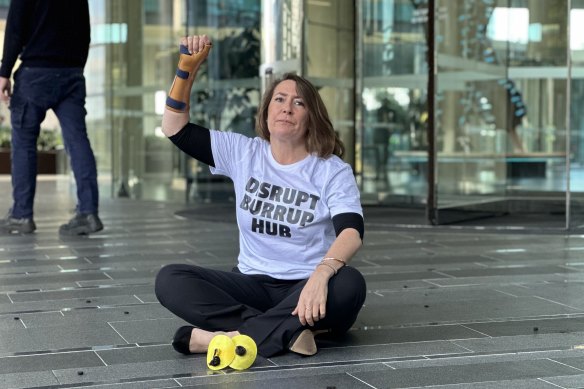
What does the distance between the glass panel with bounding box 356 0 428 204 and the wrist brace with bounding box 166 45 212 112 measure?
8.16 meters

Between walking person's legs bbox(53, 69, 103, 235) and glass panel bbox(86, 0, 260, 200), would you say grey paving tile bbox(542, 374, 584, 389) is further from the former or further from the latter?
glass panel bbox(86, 0, 260, 200)

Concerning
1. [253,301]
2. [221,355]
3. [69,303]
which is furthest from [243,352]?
[69,303]

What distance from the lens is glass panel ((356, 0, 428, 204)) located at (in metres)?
12.0

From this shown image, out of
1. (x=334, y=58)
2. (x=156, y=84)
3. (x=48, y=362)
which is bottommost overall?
(x=48, y=362)

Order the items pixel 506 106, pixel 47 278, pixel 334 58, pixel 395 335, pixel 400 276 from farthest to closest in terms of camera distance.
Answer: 1. pixel 506 106
2. pixel 334 58
3. pixel 400 276
4. pixel 47 278
5. pixel 395 335

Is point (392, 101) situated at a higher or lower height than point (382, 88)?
lower

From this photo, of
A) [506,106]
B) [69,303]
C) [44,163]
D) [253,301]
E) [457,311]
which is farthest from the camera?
[44,163]

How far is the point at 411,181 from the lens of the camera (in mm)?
12273

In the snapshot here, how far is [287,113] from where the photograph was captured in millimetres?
3828

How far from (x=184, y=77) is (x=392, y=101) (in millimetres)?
8591

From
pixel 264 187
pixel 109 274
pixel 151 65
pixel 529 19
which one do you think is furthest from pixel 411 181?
pixel 264 187

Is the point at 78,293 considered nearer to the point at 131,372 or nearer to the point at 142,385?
the point at 131,372

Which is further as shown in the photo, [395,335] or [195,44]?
[395,335]

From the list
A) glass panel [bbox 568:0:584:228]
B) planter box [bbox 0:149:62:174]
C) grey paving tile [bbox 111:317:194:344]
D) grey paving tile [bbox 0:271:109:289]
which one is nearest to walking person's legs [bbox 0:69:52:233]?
grey paving tile [bbox 0:271:109:289]
